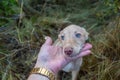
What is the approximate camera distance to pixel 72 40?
314 cm

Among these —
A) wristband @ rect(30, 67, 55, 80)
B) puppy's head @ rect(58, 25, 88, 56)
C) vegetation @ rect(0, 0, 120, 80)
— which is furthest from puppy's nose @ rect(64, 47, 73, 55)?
vegetation @ rect(0, 0, 120, 80)

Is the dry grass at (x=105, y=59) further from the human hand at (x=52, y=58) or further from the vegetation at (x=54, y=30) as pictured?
the human hand at (x=52, y=58)

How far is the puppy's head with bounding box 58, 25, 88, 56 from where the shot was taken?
9.70 ft

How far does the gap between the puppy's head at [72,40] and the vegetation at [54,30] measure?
0.82 metres

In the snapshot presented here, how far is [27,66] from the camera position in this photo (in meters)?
4.18

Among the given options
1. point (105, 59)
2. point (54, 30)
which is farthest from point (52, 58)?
point (54, 30)

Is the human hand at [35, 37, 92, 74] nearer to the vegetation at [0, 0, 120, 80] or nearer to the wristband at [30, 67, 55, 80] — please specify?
the wristband at [30, 67, 55, 80]

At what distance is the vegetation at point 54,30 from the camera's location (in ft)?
13.3

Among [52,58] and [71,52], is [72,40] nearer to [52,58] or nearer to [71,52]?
[71,52]

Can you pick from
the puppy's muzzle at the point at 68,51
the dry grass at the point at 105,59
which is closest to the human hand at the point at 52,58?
the puppy's muzzle at the point at 68,51

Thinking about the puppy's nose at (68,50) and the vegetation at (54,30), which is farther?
the vegetation at (54,30)

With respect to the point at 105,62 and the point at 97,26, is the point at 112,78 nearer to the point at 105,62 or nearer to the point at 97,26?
the point at 105,62

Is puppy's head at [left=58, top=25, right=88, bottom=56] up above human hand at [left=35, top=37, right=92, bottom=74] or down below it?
above

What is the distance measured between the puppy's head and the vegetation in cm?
82
